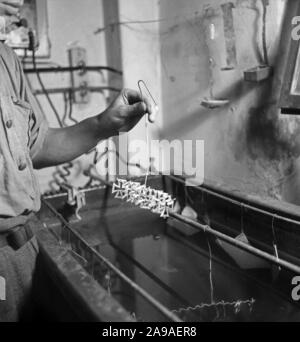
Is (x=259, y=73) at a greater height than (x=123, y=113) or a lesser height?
greater

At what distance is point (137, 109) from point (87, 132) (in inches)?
9.5

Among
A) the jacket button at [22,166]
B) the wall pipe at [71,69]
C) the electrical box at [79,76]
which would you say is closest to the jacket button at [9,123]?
the jacket button at [22,166]

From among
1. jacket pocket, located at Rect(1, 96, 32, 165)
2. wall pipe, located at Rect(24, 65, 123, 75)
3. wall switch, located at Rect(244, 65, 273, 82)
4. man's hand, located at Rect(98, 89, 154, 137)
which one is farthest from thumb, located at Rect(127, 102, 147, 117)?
wall pipe, located at Rect(24, 65, 123, 75)

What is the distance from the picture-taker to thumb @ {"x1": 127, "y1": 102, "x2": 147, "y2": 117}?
4.43 ft

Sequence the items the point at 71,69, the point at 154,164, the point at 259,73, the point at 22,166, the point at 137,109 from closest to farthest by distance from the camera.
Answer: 1. the point at 22,166
2. the point at 137,109
3. the point at 259,73
4. the point at 71,69
5. the point at 154,164

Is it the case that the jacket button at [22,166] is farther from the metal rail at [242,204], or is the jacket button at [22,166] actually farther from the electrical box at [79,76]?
the electrical box at [79,76]

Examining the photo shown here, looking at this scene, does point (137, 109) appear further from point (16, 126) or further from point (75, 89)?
point (75, 89)

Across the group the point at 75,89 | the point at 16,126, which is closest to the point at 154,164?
the point at 75,89

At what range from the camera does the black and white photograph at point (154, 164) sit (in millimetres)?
1139

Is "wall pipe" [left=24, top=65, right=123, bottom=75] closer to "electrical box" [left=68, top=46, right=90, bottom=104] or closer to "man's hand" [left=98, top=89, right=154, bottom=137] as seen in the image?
"electrical box" [left=68, top=46, right=90, bottom=104]

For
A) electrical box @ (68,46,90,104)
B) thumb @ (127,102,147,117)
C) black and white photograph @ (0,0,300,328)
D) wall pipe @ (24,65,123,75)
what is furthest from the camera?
electrical box @ (68,46,90,104)

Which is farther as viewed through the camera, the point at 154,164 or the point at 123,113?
the point at 154,164

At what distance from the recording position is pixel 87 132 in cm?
149
